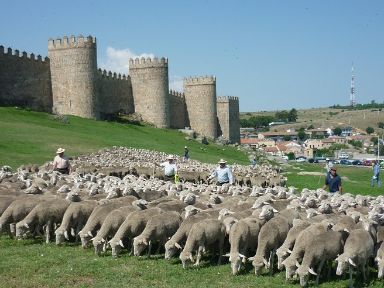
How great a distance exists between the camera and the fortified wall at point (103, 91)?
55719 millimetres

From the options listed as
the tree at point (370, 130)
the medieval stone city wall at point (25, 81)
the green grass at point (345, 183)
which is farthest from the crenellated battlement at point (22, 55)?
the tree at point (370, 130)

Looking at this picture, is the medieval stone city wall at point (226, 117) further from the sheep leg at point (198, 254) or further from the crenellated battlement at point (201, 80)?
the sheep leg at point (198, 254)

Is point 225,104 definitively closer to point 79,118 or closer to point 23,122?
point 79,118

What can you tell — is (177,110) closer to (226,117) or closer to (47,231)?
(226,117)

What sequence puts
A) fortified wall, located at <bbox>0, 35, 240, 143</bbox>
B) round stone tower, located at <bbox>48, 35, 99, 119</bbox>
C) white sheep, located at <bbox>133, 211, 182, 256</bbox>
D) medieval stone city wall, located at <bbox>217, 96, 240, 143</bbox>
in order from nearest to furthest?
white sheep, located at <bbox>133, 211, 182, 256</bbox> < fortified wall, located at <bbox>0, 35, 240, 143</bbox> < round stone tower, located at <bbox>48, 35, 99, 119</bbox> < medieval stone city wall, located at <bbox>217, 96, 240, 143</bbox>

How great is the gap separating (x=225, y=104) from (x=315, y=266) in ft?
241

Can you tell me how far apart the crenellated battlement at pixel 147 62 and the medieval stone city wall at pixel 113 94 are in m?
1.79

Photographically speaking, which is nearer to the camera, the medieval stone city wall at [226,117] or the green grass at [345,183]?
the green grass at [345,183]

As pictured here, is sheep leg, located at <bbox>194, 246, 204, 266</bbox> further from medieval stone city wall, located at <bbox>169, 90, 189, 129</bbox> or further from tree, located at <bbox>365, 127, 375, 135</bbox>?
tree, located at <bbox>365, 127, 375, 135</bbox>

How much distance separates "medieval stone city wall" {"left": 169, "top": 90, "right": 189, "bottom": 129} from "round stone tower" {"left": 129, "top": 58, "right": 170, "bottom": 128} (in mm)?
6651

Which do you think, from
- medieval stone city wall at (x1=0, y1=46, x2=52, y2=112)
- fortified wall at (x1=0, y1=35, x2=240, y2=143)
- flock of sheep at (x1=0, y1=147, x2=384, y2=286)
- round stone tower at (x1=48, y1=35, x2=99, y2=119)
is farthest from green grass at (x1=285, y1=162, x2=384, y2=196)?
medieval stone city wall at (x1=0, y1=46, x2=52, y2=112)

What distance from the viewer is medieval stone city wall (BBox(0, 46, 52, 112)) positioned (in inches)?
2120

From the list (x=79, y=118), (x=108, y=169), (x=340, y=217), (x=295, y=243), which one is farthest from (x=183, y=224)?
(x=79, y=118)

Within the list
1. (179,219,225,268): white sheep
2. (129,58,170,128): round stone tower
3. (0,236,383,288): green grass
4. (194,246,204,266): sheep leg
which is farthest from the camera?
(129,58,170,128): round stone tower
